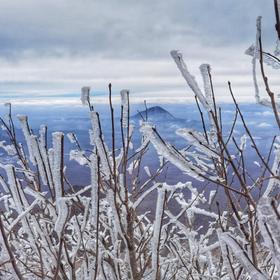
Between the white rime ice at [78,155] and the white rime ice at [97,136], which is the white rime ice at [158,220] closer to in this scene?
the white rime ice at [97,136]

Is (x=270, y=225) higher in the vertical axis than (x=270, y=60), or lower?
lower

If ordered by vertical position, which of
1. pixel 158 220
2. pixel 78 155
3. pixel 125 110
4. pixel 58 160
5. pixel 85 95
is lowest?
pixel 158 220

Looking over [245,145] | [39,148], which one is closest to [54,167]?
[39,148]

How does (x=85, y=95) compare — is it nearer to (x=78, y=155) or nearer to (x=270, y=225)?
(x=78, y=155)

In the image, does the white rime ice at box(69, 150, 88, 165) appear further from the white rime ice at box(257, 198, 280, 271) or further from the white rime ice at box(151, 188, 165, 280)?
the white rime ice at box(257, 198, 280, 271)

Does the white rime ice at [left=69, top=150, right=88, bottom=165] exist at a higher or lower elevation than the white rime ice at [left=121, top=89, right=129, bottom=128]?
lower

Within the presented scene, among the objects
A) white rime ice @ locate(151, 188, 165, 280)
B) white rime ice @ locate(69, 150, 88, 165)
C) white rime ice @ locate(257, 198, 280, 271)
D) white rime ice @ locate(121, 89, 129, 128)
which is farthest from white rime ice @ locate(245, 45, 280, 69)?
white rime ice @ locate(69, 150, 88, 165)

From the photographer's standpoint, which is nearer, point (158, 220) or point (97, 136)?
point (158, 220)

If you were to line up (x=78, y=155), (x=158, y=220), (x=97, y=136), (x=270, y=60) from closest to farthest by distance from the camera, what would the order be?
1. (x=270, y=60)
2. (x=158, y=220)
3. (x=97, y=136)
4. (x=78, y=155)

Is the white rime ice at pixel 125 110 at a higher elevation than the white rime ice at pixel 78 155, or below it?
higher

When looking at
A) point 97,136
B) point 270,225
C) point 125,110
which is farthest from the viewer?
point 125,110

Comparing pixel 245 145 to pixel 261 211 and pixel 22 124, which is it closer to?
pixel 22 124

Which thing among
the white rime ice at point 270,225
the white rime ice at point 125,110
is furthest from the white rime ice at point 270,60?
the white rime ice at point 125,110

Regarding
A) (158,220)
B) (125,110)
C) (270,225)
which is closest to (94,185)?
(158,220)
